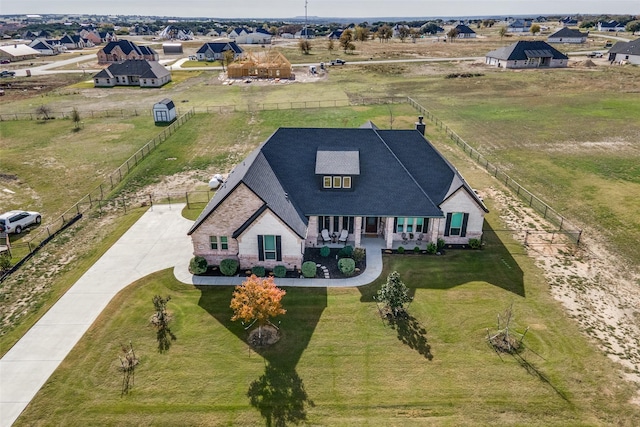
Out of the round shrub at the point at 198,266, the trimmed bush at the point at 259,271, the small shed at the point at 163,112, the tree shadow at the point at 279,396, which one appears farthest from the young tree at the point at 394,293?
the small shed at the point at 163,112

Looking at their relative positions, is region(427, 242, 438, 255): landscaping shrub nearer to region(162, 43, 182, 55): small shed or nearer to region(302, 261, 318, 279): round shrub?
region(302, 261, 318, 279): round shrub

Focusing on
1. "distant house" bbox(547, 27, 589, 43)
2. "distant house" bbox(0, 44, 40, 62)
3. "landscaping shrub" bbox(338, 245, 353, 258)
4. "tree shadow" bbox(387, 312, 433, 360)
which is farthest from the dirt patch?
"distant house" bbox(0, 44, 40, 62)

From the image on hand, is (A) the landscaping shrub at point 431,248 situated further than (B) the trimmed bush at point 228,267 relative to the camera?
Yes

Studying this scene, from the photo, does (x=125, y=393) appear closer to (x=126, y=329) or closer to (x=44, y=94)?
(x=126, y=329)

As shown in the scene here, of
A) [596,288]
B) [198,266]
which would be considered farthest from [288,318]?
[596,288]

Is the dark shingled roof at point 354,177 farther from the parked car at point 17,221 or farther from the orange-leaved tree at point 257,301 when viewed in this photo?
the parked car at point 17,221

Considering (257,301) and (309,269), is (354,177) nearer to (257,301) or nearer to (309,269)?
(309,269)
